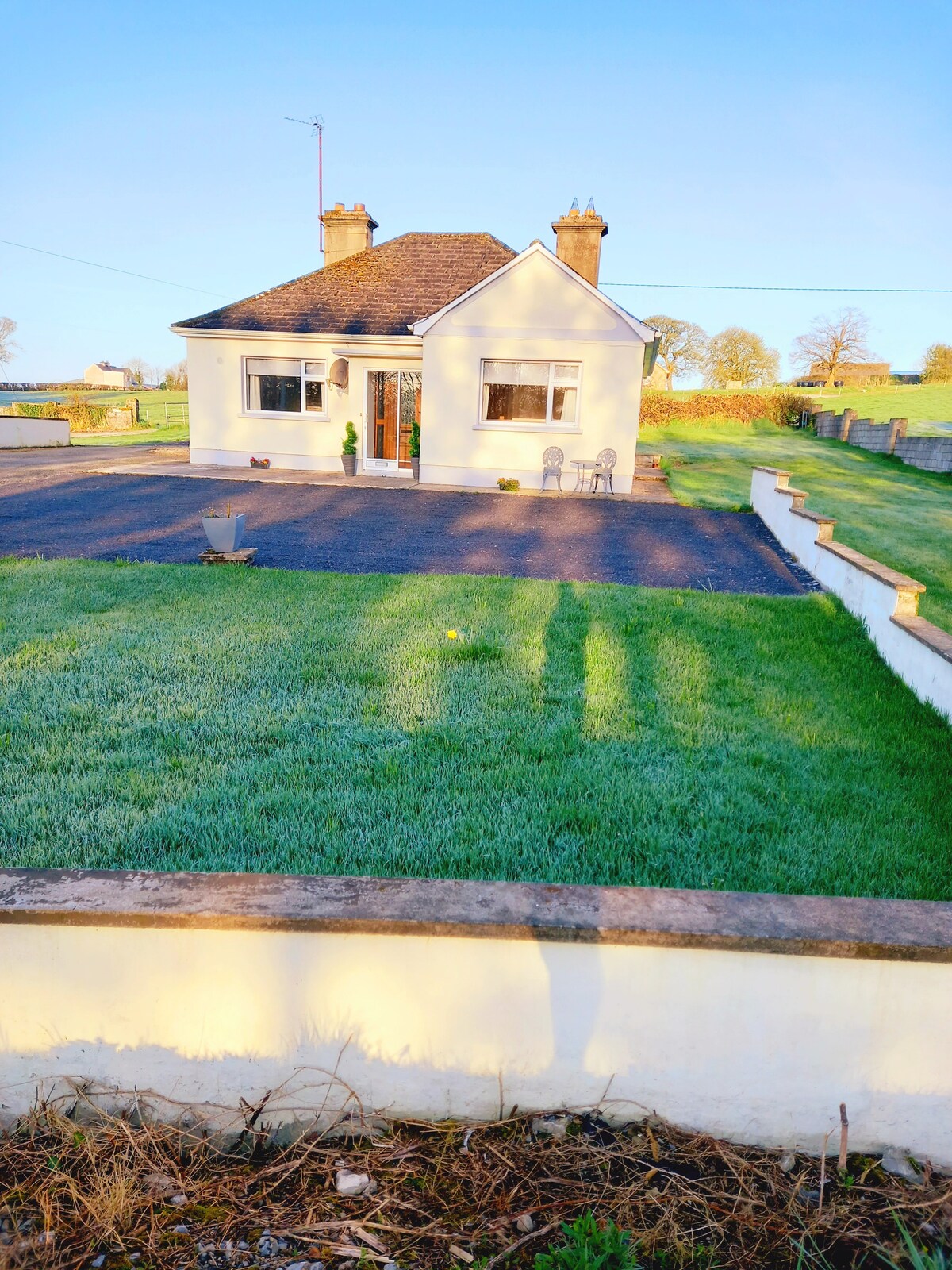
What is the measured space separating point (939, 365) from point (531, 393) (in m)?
38.0

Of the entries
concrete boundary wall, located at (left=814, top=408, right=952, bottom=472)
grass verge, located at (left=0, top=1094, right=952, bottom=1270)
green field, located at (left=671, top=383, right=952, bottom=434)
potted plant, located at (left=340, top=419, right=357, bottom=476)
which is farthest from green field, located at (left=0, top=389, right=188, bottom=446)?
grass verge, located at (left=0, top=1094, right=952, bottom=1270)

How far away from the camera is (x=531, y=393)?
1791 cm

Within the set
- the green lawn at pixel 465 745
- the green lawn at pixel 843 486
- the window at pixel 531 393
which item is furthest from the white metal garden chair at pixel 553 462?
the green lawn at pixel 465 745

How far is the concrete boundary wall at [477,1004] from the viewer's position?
6.78 feet

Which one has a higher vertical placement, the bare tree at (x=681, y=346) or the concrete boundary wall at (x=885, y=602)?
the bare tree at (x=681, y=346)

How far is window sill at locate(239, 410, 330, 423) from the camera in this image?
64.4ft

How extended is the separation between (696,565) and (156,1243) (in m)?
9.35

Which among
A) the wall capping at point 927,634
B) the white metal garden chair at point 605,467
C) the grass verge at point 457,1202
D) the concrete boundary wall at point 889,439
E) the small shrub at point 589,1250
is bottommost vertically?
the grass verge at point 457,1202

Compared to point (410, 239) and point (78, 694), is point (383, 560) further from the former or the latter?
point (410, 239)

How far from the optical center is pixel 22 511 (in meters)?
12.7

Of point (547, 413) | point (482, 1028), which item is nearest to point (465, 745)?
point (482, 1028)

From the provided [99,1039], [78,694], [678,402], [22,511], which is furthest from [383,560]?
[678,402]

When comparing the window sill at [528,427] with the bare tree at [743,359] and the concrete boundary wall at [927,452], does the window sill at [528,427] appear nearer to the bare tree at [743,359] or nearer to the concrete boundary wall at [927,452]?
the concrete boundary wall at [927,452]

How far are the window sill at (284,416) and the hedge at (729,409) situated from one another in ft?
62.8
